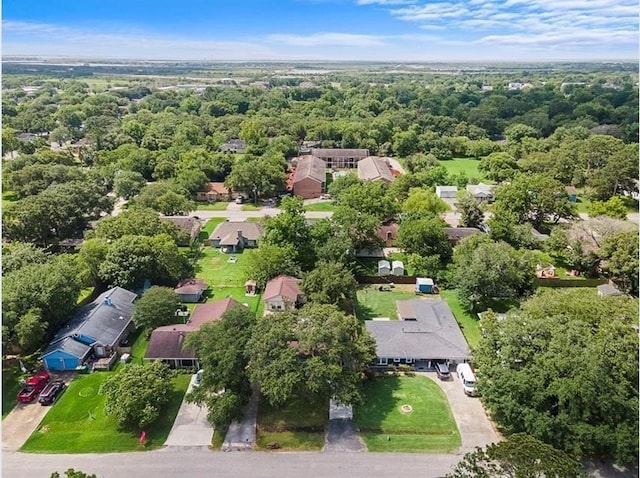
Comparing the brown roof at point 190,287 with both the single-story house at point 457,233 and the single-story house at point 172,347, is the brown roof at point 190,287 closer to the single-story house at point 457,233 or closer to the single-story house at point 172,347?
the single-story house at point 172,347

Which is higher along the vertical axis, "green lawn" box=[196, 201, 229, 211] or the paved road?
the paved road

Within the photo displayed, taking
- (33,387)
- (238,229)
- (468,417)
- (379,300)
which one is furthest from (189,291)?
(468,417)

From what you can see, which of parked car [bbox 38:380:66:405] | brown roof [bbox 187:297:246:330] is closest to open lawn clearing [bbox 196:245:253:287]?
brown roof [bbox 187:297:246:330]

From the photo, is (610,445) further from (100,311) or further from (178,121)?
(178,121)

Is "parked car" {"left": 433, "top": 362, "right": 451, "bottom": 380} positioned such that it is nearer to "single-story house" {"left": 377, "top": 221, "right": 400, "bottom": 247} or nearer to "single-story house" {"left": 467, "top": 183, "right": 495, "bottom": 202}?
"single-story house" {"left": 377, "top": 221, "right": 400, "bottom": 247}

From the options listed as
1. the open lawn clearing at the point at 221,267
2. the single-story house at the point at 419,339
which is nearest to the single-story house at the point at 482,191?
the single-story house at the point at 419,339
